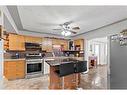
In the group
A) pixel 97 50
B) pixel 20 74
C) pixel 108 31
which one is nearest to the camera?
pixel 108 31

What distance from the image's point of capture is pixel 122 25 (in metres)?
4.31

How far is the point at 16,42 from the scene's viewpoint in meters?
5.51

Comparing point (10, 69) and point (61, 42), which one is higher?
point (61, 42)

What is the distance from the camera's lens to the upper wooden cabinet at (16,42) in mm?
5348

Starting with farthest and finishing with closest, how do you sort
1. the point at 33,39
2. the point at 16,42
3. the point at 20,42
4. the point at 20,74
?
the point at 33,39
the point at 20,42
the point at 16,42
the point at 20,74

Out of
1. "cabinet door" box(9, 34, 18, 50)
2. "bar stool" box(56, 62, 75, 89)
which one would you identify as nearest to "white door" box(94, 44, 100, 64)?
"cabinet door" box(9, 34, 18, 50)

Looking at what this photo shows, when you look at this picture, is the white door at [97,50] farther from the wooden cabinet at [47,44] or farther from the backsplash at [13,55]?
the backsplash at [13,55]

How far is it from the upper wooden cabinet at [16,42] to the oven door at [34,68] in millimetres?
865

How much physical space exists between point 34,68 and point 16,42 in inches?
53.8

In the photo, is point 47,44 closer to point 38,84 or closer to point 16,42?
point 16,42

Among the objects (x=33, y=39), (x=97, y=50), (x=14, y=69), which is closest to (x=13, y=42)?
(x=33, y=39)

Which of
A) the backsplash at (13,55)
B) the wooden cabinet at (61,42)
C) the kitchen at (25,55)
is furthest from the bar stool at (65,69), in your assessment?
the wooden cabinet at (61,42)
